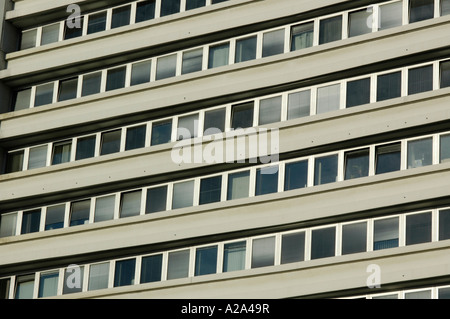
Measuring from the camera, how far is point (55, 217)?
158 ft

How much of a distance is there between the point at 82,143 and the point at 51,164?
1.57 m

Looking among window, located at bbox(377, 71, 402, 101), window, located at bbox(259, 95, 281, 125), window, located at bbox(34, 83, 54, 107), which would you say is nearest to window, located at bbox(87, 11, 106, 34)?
window, located at bbox(34, 83, 54, 107)

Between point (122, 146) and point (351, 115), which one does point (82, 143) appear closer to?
point (122, 146)

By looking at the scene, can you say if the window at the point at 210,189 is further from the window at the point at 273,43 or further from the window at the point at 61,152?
the window at the point at 61,152

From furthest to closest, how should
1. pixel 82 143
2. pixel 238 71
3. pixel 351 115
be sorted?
pixel 82 143 < pixel 238 71 < pixel 351 115

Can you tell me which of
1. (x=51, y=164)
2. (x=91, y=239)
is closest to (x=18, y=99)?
(x=51, y=164)

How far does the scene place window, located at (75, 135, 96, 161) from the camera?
159ft

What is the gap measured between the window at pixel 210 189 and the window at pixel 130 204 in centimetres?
275

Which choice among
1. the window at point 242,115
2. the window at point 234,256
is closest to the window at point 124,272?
the window at point 234,256

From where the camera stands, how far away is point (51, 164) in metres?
49.2

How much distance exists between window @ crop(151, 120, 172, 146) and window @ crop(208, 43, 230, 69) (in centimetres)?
279

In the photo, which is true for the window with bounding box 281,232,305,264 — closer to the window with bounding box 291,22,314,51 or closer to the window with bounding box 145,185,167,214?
the window with bounding box 145,185,167,214

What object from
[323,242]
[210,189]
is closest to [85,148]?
[210,189]

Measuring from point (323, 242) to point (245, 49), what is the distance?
8957 mm
